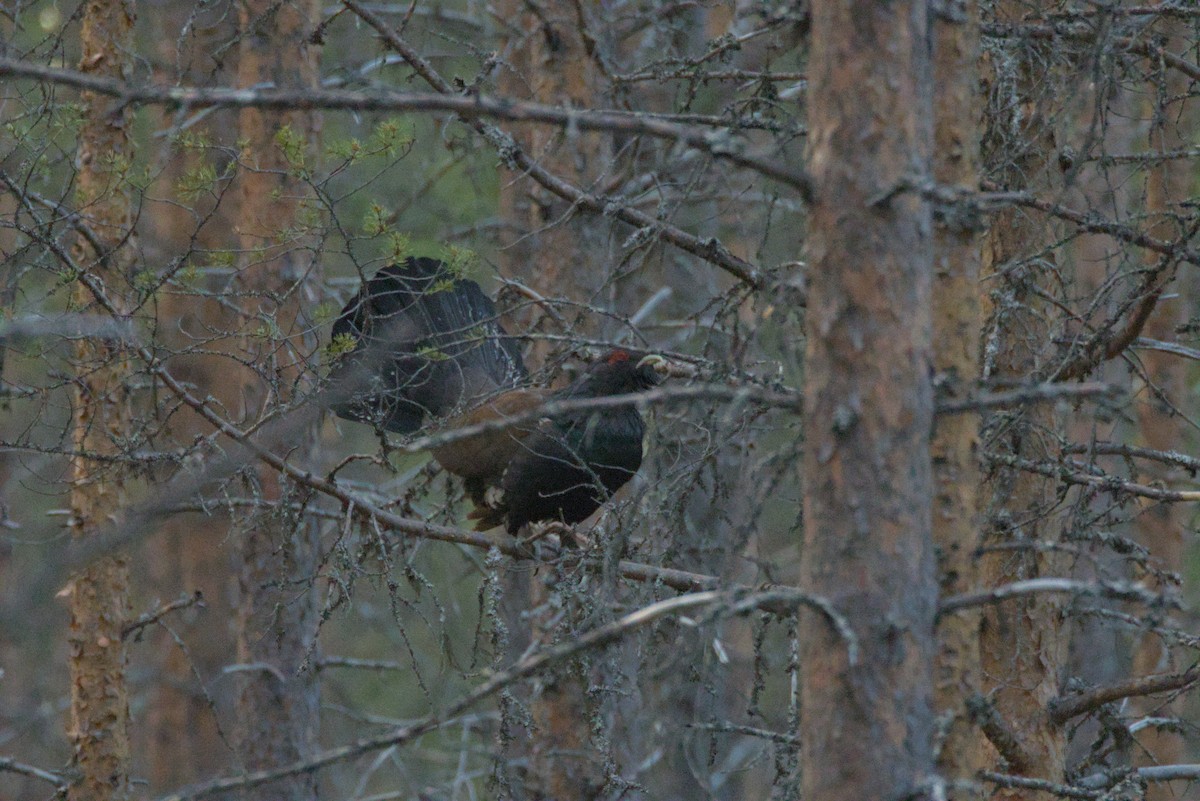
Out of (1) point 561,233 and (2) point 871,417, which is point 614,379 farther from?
(2) point 871,417

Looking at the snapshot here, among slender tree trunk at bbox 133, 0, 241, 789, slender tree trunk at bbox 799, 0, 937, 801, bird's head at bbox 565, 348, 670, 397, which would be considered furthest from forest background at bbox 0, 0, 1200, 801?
slender tree trunk at bbox 133, 0, 241, 789

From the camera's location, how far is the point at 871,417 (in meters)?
2.65

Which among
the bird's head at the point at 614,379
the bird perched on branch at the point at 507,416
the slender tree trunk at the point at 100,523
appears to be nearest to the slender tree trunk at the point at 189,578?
the bird perched on branch at the point at 507,416

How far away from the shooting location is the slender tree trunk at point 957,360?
9.84ft

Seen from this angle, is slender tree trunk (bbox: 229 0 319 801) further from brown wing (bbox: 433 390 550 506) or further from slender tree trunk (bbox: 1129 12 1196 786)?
slender tree trunk (bbox: 1129 12 1196 786)

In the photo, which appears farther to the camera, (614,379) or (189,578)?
(189,578)

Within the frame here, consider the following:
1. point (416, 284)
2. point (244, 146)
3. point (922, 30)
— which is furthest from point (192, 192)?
point (922, 30)

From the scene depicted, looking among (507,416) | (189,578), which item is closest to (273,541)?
(507,416)

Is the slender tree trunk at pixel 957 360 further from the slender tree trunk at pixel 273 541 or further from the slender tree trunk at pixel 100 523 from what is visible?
the slender tree trunk at pixel 273 541


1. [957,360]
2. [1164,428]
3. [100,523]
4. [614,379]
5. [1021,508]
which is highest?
[614,379]

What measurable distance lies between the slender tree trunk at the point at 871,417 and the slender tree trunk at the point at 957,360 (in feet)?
1.02

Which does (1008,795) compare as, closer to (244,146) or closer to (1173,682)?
(1173,682)

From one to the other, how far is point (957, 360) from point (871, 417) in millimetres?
549

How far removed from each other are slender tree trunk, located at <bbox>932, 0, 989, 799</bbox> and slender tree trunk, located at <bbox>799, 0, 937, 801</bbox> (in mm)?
312
